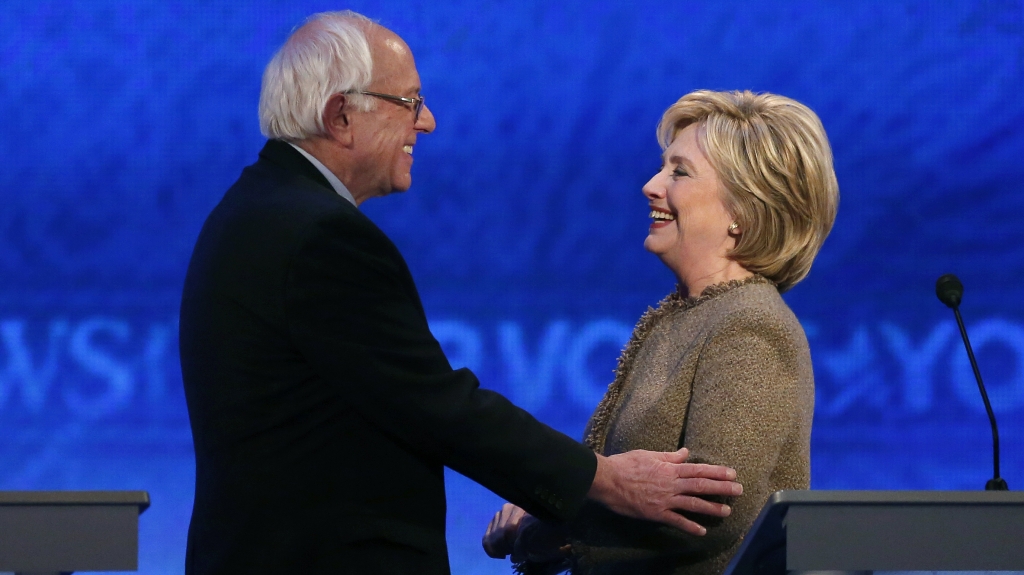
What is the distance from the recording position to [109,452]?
11.1 feet

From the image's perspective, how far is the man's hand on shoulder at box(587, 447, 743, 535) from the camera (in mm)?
1498

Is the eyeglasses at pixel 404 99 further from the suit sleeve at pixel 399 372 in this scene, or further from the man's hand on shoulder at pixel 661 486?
the man's hand on shoulder at pixel 661 486

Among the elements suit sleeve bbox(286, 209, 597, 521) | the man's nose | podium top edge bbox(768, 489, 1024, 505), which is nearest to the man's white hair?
the man's nose

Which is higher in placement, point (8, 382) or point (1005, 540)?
point (8, 382)

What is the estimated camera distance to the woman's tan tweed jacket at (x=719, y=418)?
1544mm

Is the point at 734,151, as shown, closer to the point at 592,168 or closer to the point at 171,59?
the point at 592,168

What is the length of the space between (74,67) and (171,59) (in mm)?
300

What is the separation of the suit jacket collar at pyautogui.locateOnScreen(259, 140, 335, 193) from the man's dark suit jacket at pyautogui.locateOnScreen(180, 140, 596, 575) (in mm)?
126

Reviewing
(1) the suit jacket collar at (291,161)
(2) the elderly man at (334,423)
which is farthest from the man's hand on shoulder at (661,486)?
(1) the suit jacket collar at (291,161)

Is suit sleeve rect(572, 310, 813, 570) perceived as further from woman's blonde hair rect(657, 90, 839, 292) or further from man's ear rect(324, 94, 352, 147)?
man's ear rect(324, 94, 352, 147)

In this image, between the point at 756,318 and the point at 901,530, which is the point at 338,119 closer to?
the point at 756,318

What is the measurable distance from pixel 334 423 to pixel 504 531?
562mm

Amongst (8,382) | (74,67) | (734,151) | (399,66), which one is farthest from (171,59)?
(734,151)

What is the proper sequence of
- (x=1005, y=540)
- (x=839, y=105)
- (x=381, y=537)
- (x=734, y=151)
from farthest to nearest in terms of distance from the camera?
(x=839, y=105)
(x=734, y=151)
(x=381, y=537)
(x=1005, y=540)
